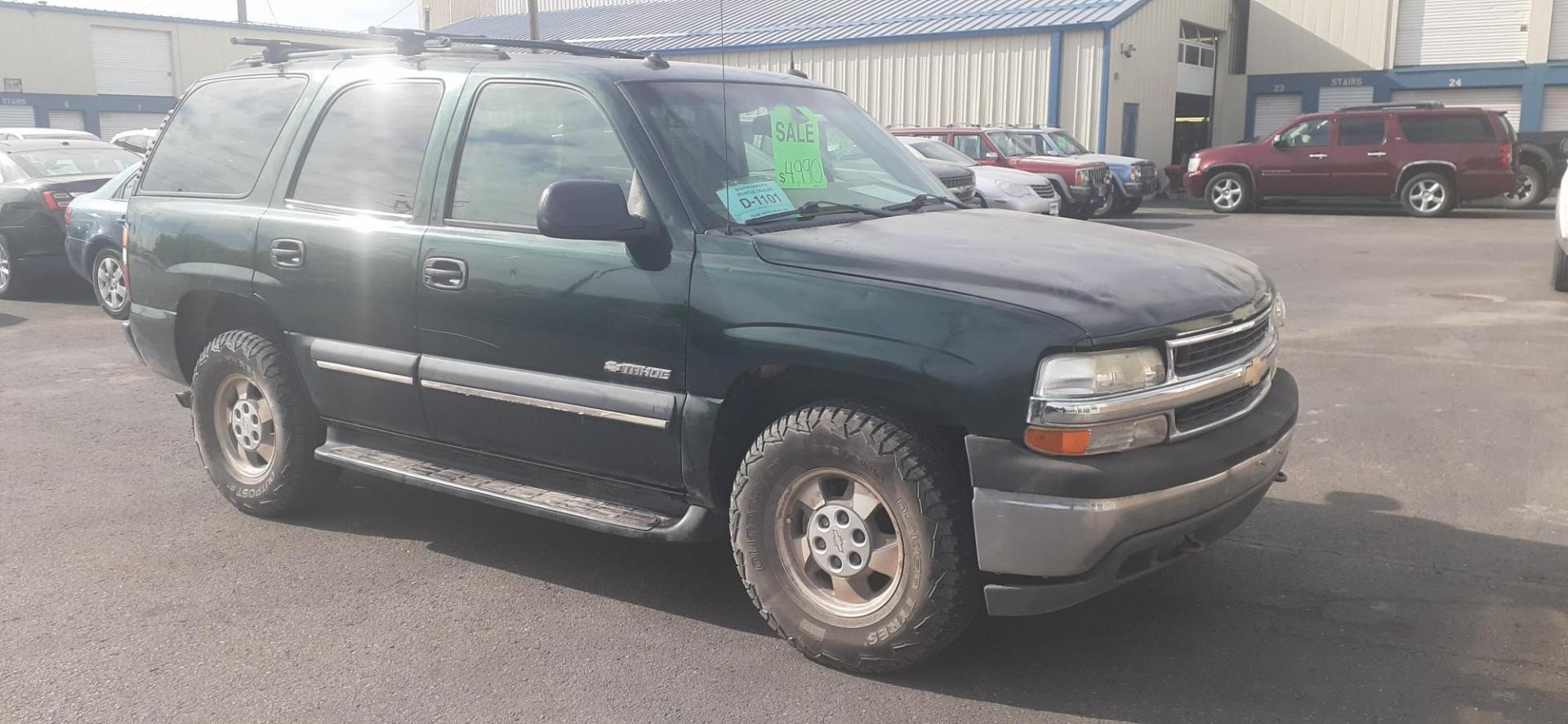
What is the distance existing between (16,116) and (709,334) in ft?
128

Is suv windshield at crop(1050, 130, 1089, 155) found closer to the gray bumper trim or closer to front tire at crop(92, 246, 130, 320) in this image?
front tire at crop(92, 246, 130, 320)

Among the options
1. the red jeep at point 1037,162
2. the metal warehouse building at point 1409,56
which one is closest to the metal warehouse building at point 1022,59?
the metal warehouse building at point 1409,56

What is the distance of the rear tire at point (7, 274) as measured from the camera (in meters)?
11.7

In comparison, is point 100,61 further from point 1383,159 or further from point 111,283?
point 1383,159

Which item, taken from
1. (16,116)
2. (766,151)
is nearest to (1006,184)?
(766,151)

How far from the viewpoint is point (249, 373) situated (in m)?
5.04

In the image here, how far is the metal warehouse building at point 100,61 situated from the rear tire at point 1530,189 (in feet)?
100

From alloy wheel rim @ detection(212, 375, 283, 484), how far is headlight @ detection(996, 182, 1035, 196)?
1297 cm

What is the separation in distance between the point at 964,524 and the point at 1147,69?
86.6 ft

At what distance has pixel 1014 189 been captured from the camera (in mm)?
17016

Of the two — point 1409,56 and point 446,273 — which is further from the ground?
point 1409,56

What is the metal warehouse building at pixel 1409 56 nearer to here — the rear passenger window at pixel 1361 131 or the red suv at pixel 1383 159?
the red suv at pixel 1383 159

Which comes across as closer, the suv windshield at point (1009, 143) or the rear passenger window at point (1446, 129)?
the rear passenger window at point (1446, 129)

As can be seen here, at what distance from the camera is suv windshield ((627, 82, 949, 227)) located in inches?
160
